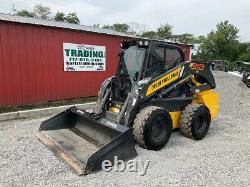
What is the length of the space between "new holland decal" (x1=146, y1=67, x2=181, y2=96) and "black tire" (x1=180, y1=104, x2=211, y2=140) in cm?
77

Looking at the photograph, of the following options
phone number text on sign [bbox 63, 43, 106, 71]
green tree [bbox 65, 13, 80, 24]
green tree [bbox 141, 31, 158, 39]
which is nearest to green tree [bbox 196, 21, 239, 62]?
green tree [bbox 141, 31, 158, 39]

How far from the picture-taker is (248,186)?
13.1 feet

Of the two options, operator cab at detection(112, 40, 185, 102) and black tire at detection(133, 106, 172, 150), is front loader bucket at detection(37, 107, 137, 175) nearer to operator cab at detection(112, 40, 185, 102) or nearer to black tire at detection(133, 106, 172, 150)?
black tire at detection(133, 106, 172, 150)

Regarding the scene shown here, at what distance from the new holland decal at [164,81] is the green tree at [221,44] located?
49019mm

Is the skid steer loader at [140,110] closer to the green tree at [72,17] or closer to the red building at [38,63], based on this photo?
the red building at [38,63]

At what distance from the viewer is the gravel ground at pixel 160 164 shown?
407cm

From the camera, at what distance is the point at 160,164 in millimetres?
4676

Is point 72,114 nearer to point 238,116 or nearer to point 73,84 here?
point 73,84

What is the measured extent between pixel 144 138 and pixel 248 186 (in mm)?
1917

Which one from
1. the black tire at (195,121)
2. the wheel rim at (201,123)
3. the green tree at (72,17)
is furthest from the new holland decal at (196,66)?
the green tree at (72,17)

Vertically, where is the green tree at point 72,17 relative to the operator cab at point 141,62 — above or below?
above

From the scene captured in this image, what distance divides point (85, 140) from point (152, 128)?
1455 mm

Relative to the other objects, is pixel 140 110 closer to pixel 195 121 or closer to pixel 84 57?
pixel 195 121

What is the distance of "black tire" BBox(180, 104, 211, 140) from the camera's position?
5.86 metres
